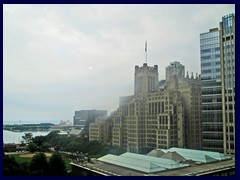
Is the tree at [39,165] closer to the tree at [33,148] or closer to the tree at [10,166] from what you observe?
the tree at [33,148]

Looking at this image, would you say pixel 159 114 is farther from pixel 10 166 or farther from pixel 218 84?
pixel 10 166

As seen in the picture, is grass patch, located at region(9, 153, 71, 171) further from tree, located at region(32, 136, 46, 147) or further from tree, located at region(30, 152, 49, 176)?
tree, located at region(32, 136, 46, 147)

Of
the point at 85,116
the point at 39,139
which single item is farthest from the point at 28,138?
the point at 85,116

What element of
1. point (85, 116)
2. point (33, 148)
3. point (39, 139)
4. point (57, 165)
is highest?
point (85, 116)

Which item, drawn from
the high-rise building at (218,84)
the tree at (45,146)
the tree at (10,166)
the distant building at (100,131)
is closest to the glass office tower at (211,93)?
the high-rise building at (218,84)

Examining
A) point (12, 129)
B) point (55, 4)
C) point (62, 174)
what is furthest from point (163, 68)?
point (12, 129)

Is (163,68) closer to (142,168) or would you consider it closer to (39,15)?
(142,168)
